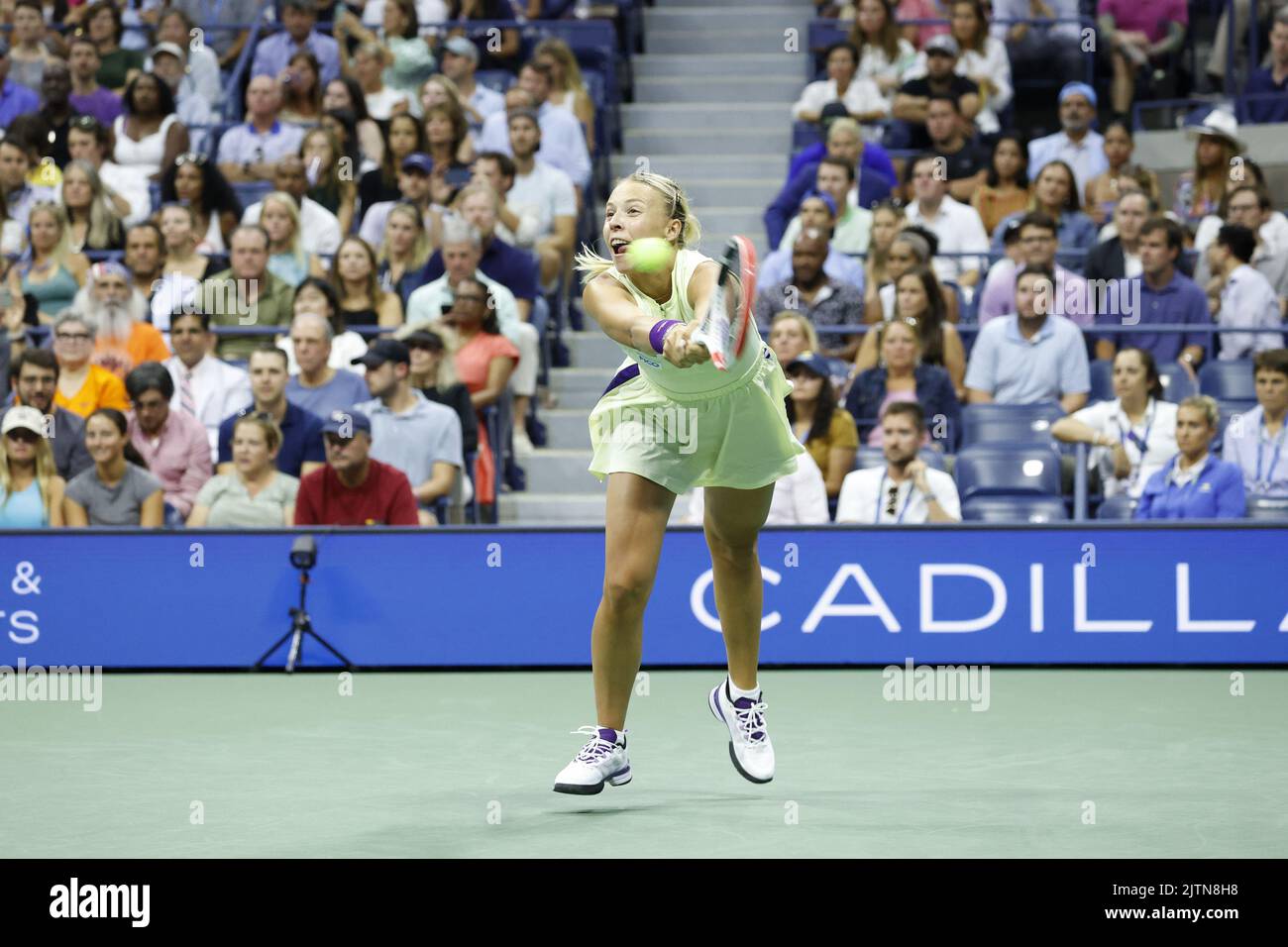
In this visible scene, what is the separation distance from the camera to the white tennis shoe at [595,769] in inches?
227

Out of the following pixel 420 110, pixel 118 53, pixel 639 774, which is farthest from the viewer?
pixel 118 53

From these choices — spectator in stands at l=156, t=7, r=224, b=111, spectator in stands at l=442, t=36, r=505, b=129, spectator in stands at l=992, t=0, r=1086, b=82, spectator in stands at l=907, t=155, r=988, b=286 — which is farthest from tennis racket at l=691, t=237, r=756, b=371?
spectator in stands at l=156, t=7, r=224, b=111

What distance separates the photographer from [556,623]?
364 inches

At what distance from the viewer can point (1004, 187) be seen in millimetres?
12688

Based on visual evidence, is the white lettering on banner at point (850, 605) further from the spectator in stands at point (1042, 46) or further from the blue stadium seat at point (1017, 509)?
the spectator in stands at point (1042, 46)

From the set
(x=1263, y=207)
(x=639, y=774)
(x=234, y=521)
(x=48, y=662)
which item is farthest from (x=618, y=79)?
(x=639, y=774)

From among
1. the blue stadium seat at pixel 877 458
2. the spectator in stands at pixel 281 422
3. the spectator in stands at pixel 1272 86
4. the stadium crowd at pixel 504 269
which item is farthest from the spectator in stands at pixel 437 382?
the spectator in stands at pixel 1272 86

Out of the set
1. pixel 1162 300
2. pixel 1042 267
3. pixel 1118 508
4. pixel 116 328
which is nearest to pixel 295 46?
pixel 116 328

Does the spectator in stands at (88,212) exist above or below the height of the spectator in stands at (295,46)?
below

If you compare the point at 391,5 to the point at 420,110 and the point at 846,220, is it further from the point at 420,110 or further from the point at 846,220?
the point at 846,220

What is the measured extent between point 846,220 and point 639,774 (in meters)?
6.49

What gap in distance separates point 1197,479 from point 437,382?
3875mm

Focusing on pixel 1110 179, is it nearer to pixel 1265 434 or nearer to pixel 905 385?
pixel 905 385

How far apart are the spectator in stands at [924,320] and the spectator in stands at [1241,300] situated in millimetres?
1733
